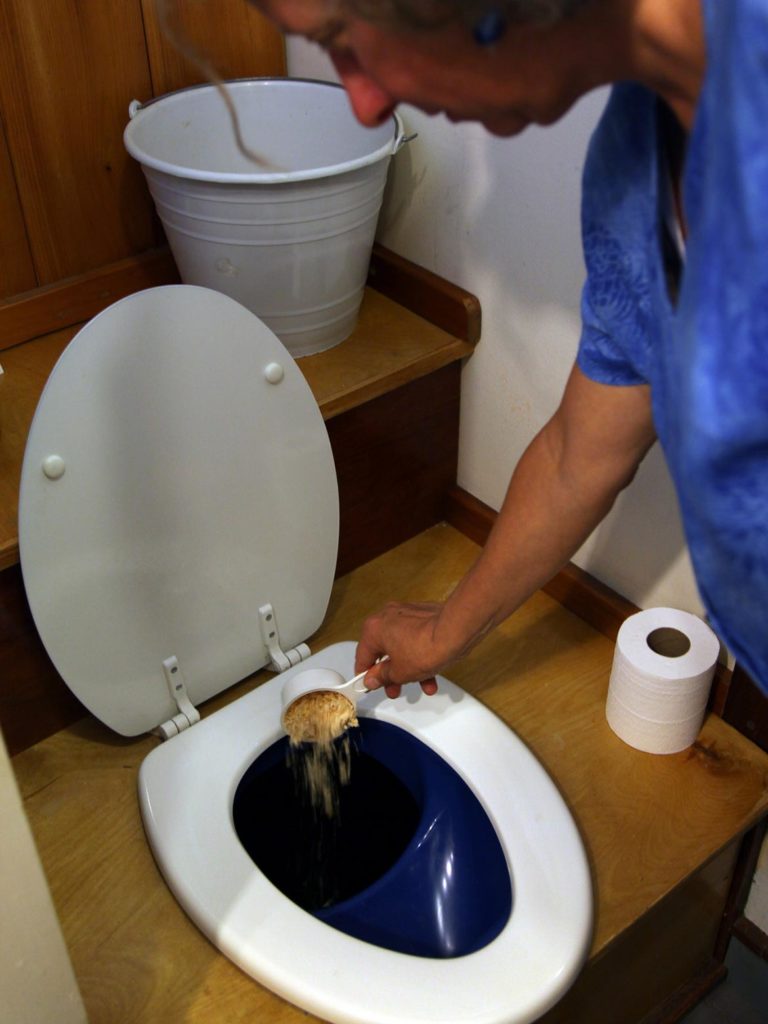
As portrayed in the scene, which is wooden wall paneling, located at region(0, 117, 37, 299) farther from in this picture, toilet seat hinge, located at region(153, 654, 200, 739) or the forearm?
the forearm

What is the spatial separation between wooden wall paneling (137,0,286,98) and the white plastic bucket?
0.09 feet

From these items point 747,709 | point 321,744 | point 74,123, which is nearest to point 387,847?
point 321,744

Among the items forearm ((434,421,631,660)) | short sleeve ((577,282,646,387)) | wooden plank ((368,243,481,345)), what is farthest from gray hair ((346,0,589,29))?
wooden plank ((368,243,481,345))

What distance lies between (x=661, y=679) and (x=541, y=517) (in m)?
0.31

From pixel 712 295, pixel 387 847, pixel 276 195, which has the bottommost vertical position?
pixel 387 847

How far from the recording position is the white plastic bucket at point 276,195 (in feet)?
3.43

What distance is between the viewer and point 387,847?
3.64ft

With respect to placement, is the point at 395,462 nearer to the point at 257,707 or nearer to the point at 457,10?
the point at 257,707

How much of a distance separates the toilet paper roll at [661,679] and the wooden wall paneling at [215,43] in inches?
29.1

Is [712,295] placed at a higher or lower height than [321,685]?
higher

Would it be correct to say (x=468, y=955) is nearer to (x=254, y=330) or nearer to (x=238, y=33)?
(x=254, y=330)

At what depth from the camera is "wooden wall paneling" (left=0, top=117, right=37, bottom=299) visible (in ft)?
3.63

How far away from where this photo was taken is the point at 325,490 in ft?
3.57

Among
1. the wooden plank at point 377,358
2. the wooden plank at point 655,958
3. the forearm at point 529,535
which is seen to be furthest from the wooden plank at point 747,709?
the wooden plank at point 377,358
